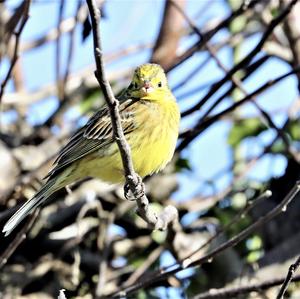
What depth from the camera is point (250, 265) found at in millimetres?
5426

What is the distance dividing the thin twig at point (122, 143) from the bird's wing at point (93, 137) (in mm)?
815

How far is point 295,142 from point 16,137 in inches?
81.1

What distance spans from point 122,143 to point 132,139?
1752 mm

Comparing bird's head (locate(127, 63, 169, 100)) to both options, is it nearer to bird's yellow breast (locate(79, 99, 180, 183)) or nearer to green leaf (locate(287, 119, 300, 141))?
bird's yellow breast (locate(79, 99, 180, 183))

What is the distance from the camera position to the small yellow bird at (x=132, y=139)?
504 centimetres

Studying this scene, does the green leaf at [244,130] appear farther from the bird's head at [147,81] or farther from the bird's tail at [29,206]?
the bird's tail at [29,206]

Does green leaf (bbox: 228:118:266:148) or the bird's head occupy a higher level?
green leaf (bbox: 228:118:266:148)

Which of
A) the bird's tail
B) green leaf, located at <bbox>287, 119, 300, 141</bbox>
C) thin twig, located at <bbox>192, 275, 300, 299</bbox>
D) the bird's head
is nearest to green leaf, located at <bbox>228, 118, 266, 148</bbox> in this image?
green leaf, located at <bbox>287, 119, 300, 141</bbox>

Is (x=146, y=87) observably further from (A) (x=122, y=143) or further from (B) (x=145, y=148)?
(A) (x=122, y=143)

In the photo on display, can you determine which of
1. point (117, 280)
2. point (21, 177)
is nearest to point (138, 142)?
point (21, 177)

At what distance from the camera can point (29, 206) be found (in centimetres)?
470

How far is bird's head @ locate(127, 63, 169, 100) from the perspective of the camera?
17.7ft

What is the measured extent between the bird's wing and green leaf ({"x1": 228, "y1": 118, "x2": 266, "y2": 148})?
1.46 metres

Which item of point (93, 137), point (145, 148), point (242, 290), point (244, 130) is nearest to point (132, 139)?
point (145, 148)
